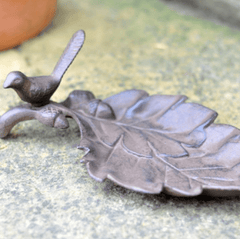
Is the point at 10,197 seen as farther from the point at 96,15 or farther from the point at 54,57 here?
the point at 96,15

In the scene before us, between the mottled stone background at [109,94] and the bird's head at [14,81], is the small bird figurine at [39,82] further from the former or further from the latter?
the mottled stone background at [109,94]

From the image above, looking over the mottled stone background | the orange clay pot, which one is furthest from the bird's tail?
the orange clay pot

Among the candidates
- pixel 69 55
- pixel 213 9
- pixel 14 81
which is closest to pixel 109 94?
pixel 69 55

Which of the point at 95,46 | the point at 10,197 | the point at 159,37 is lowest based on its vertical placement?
the point at 10,197

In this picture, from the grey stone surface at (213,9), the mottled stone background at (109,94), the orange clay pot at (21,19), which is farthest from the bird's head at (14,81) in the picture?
the grey stone surface at (213,9)

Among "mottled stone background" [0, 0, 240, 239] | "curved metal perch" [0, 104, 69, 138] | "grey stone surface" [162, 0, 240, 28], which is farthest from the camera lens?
"grey stone surface" [162, 0, 240, 28]

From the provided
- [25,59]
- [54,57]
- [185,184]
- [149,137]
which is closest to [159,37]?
[54,57]

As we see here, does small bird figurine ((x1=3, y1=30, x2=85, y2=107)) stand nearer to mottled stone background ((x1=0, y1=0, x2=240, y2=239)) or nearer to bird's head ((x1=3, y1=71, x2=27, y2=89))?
bird's head ((x1=3, y1=71, x2=27, y2=89))
